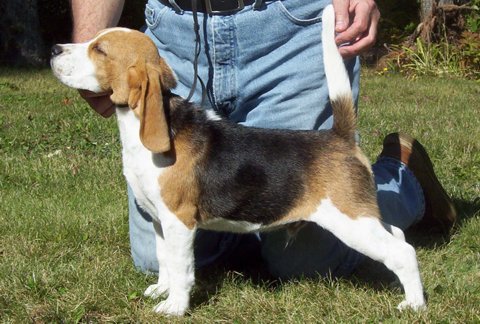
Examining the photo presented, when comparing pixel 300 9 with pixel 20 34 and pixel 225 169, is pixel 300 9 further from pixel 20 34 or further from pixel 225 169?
pixel 20 34

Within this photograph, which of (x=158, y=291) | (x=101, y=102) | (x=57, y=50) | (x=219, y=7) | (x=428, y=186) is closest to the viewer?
(x=57, y=50)

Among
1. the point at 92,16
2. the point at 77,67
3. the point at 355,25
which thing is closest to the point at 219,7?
the point at 92,16

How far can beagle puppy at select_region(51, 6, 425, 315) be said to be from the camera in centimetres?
359

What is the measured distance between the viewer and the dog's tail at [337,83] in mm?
3672

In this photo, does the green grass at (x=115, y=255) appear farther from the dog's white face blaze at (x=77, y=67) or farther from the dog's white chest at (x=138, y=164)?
the dog's white face blaze at (x=77, y=67)

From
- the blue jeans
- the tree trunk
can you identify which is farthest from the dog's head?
the tree trunk

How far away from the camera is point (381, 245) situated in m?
3.65

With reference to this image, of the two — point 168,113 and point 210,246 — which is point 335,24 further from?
point 210,246

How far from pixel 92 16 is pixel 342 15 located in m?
1.27

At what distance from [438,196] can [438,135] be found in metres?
2.40

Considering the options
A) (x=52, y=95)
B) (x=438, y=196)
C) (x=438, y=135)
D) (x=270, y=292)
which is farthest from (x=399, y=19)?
(x=270, y=292)

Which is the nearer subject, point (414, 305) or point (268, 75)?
point (414, 305)

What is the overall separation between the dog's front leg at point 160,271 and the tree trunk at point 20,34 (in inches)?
489

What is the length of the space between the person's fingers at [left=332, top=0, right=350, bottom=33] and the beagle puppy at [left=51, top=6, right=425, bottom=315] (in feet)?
0.39
